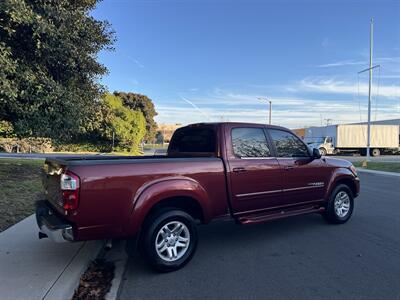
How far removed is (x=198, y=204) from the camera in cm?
516

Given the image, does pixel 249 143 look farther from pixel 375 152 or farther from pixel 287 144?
pixel 375 152

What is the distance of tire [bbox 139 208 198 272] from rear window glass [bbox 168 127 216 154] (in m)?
1.27

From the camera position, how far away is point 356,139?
133 ft

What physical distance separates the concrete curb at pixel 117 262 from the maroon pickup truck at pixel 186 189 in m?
0.45

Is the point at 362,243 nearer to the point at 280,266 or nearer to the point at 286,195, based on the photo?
the point at 286,195

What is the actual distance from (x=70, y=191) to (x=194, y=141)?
2.55m

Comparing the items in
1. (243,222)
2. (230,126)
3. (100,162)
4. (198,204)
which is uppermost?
(230,126)

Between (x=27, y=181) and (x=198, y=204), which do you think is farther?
(x=27, y=181)

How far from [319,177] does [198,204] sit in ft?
9.09

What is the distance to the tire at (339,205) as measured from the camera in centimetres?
709

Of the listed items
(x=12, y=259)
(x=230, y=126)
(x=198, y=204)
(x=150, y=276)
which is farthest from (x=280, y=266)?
(x=12, y=259)

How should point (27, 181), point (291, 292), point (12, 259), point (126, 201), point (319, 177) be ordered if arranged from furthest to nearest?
point (27, 181) < point (319, 177) < point (12, 259) < point (126, 201) < point (291, 292)

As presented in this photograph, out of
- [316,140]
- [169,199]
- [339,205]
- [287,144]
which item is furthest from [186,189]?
[316,140]

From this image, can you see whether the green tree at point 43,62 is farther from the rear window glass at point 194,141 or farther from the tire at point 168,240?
the tire at point 168,240
